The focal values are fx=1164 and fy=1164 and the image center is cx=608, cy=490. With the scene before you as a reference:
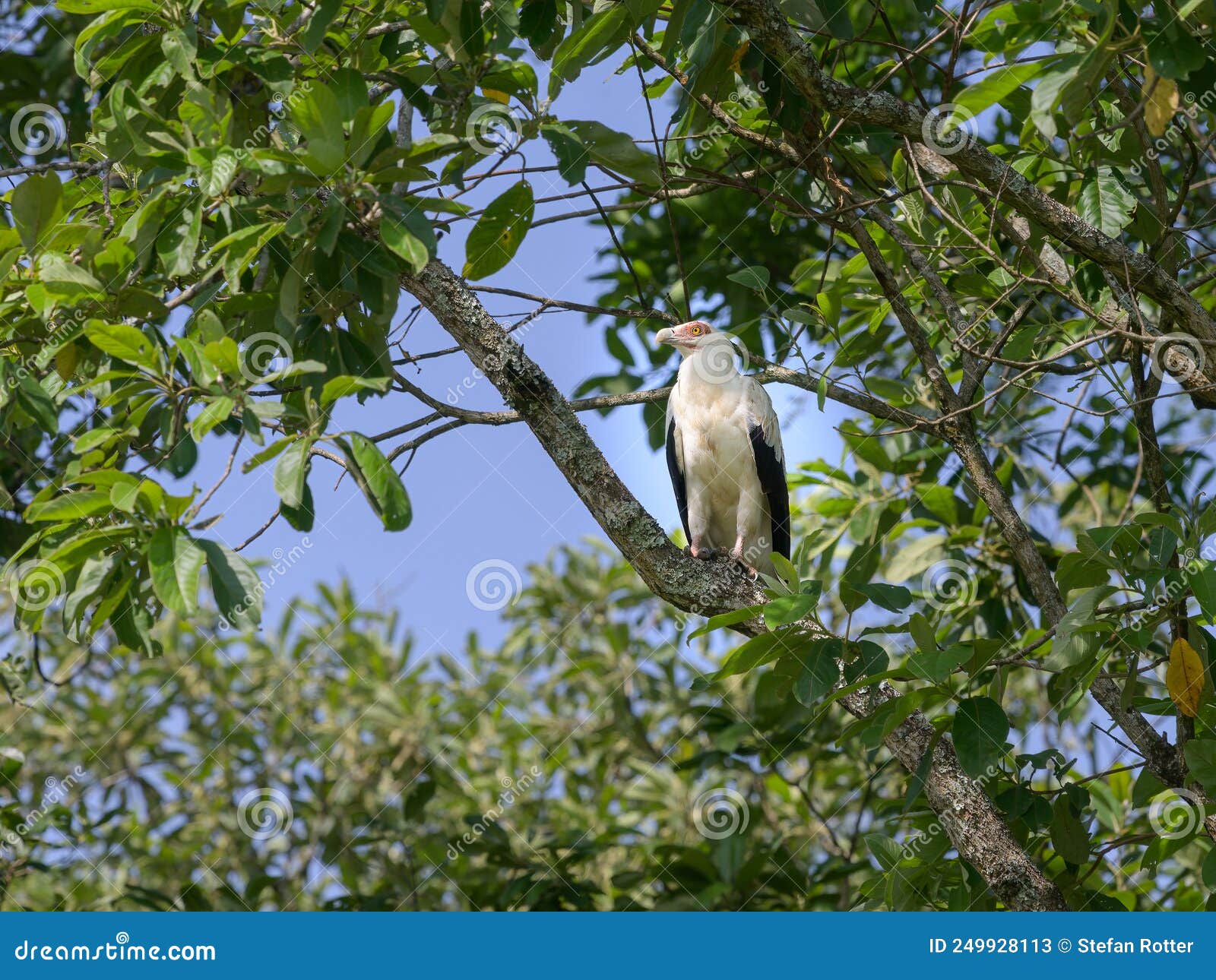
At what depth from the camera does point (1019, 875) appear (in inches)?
138

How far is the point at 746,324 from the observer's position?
4.01 meters

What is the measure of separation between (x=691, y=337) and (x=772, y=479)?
82 cm

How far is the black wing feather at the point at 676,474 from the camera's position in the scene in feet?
19.9

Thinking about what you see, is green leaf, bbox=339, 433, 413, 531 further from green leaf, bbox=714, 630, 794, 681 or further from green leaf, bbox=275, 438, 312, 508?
green leaf, bbox=714, 630, 794, 681

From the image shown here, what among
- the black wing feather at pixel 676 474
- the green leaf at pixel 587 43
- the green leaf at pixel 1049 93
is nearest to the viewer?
the green leaf at pixel 1049 93

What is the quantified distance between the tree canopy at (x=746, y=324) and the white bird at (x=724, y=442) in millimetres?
487

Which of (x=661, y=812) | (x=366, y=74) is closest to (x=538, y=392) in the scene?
(x=366, y=74)

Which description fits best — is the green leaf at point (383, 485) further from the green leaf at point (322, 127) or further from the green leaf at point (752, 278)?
the green leaf at point (752, 278)

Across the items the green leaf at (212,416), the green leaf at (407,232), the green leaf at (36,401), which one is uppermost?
the green leaf at (407,232)

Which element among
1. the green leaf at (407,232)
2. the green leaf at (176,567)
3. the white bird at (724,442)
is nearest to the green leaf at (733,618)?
the green leaf at (407,232)

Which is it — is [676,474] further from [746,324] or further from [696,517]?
[746,324]

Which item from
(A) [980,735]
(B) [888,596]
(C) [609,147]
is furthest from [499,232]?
(A) [980,735]

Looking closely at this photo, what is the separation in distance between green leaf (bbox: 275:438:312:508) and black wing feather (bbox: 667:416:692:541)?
3614 millimetres

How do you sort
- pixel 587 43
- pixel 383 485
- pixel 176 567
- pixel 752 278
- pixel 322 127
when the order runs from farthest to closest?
1. pixel 752 278
2. pixel 587 43
3. pixel 322 127
4. pixel 383 485
5. pixel 176 567
